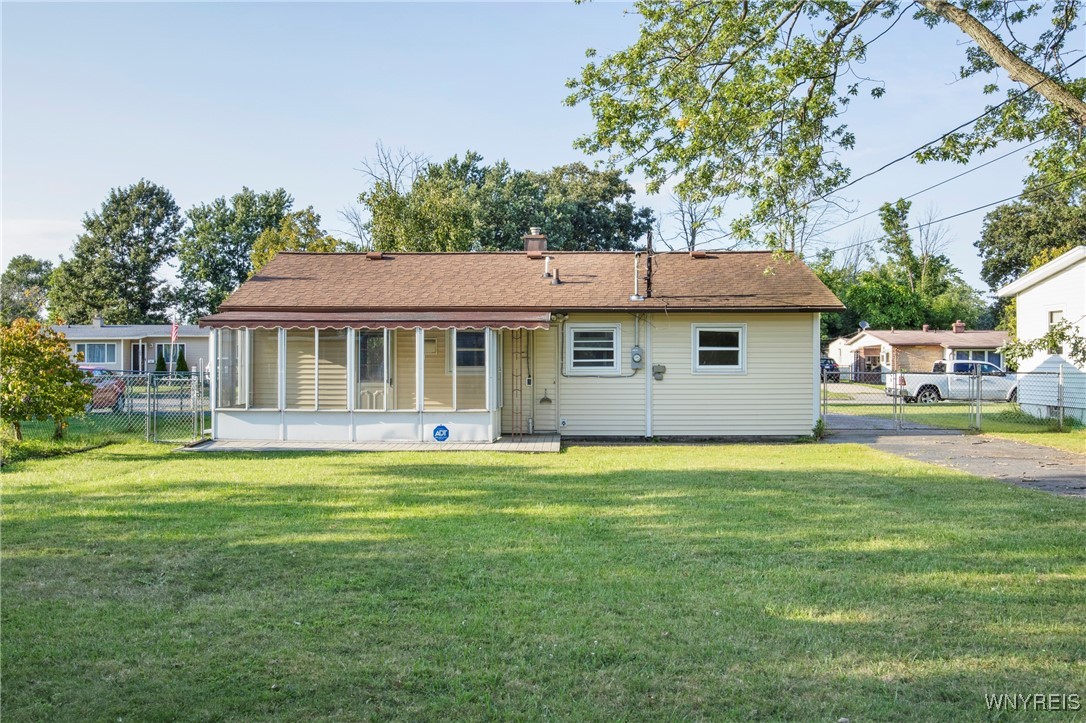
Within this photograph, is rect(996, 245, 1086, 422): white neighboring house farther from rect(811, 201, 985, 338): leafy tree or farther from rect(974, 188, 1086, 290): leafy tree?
rect(974, 188, 1086, 290): leafy tree

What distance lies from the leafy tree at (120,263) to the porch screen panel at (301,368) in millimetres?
A: 48015

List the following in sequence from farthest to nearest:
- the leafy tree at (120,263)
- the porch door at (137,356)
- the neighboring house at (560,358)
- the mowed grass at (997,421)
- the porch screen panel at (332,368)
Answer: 1. the leafy tree at (120,263)
2. the porch door at (137,356)
3. the mowed grass at (997,421)
4. the porch screen panel at (332,368)
5. the neighboring house at (560,358)

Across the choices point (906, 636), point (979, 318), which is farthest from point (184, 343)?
point (979, 318)

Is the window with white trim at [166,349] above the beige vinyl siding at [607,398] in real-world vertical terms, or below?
above

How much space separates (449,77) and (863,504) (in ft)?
37.6

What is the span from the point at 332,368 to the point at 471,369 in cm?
308

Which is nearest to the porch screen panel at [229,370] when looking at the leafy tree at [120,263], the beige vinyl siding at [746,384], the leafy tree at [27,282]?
the beige vinyl siding at [746,384]

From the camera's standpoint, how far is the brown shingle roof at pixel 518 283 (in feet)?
55.5

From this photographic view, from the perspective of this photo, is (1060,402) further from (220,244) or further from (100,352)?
(220,244)

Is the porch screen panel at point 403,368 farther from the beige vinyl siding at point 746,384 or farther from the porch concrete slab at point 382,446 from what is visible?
the beige vinyl siding at point 746,384

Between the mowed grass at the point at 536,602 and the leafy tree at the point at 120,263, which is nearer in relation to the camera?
the mowed grass at the point at 536,602

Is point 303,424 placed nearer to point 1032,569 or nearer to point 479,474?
point 479,474

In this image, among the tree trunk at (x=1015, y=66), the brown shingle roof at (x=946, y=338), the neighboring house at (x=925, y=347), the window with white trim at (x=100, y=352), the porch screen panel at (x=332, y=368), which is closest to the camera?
the tree trunk at (x=1015, y=66)

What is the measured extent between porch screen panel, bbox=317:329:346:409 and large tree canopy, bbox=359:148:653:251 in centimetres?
1765
